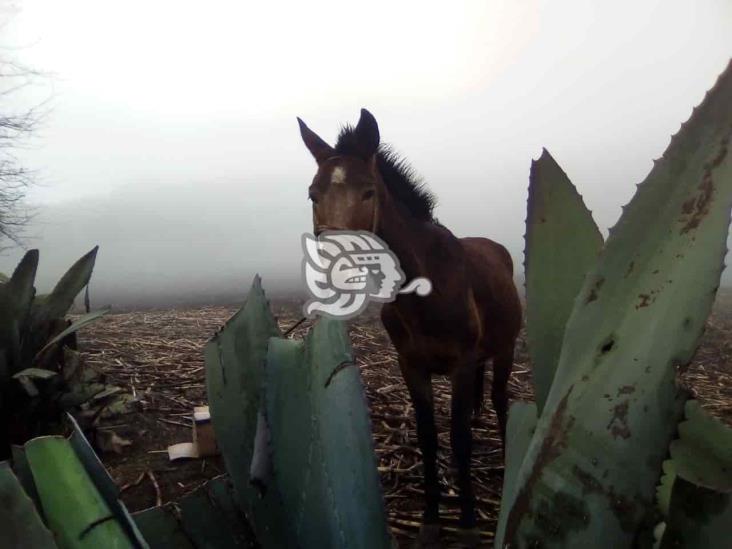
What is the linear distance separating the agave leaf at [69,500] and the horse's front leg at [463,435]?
174cm

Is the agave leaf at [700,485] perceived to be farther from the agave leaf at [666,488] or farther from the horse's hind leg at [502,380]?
→ the horse's hind leg at [502,380]

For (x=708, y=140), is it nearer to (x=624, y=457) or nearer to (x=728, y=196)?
(x=728, y=196)

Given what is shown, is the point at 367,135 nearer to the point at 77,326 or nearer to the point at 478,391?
the point at 77,326

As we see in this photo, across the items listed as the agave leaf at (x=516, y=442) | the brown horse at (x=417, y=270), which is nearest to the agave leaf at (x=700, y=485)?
the agave leaf at (x=516, y=442)

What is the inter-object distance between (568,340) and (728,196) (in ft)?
0.44

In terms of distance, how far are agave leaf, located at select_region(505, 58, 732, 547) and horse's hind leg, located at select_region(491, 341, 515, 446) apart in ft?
8.12

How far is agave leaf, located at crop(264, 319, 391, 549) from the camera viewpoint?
0.42m

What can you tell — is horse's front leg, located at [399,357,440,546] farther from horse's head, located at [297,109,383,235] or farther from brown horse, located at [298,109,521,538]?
horse's head, located at [297,109,383,235]

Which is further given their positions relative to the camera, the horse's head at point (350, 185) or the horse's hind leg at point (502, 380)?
the horse's hind leg at point (502, 380)

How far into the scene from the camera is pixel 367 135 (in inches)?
77.6

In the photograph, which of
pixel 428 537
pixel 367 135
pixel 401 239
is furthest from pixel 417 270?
pixel 428 537

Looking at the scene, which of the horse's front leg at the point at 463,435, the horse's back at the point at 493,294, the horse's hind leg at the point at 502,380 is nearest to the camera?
the horse's front leg at the point at 463,435

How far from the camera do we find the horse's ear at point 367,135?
77.1 inches

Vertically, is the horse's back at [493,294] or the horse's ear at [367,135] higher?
the horse's ear at [367,135]
